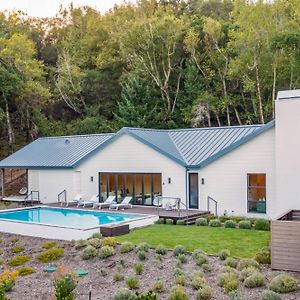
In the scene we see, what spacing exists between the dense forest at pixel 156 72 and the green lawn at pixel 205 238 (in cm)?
1913

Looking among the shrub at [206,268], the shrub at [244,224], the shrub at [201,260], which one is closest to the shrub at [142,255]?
the shrub at [201,260]

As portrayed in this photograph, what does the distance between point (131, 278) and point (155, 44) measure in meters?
29.3

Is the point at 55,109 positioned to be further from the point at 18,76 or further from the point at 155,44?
the point at 155,44

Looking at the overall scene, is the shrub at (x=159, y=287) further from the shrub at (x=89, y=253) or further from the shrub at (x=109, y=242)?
the shrub at (x=109, y=242)

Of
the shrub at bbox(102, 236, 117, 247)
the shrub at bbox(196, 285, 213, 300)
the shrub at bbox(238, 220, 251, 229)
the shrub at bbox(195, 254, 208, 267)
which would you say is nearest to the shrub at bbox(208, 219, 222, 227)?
the shrub at bbox(238, 220, 251, 229)

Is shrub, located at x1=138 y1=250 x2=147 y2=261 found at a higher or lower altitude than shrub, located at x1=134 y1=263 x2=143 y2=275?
higher

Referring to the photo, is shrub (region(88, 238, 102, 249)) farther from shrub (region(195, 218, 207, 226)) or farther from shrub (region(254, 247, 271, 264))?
shrub (region(254, 247, 271, 264))

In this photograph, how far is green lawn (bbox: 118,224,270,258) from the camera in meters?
14.9

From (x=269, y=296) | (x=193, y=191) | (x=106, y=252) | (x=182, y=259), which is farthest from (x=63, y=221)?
(x=269, y=296)

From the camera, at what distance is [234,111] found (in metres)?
40.0

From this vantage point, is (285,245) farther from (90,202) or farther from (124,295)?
(90,202)

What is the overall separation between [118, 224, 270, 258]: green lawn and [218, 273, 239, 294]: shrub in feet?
7.32

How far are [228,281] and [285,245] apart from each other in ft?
6.42

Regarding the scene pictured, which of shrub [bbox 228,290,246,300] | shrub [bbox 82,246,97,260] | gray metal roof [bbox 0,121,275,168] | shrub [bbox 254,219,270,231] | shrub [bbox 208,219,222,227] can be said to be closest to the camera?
shrub [bbox 228,290,246,300]
